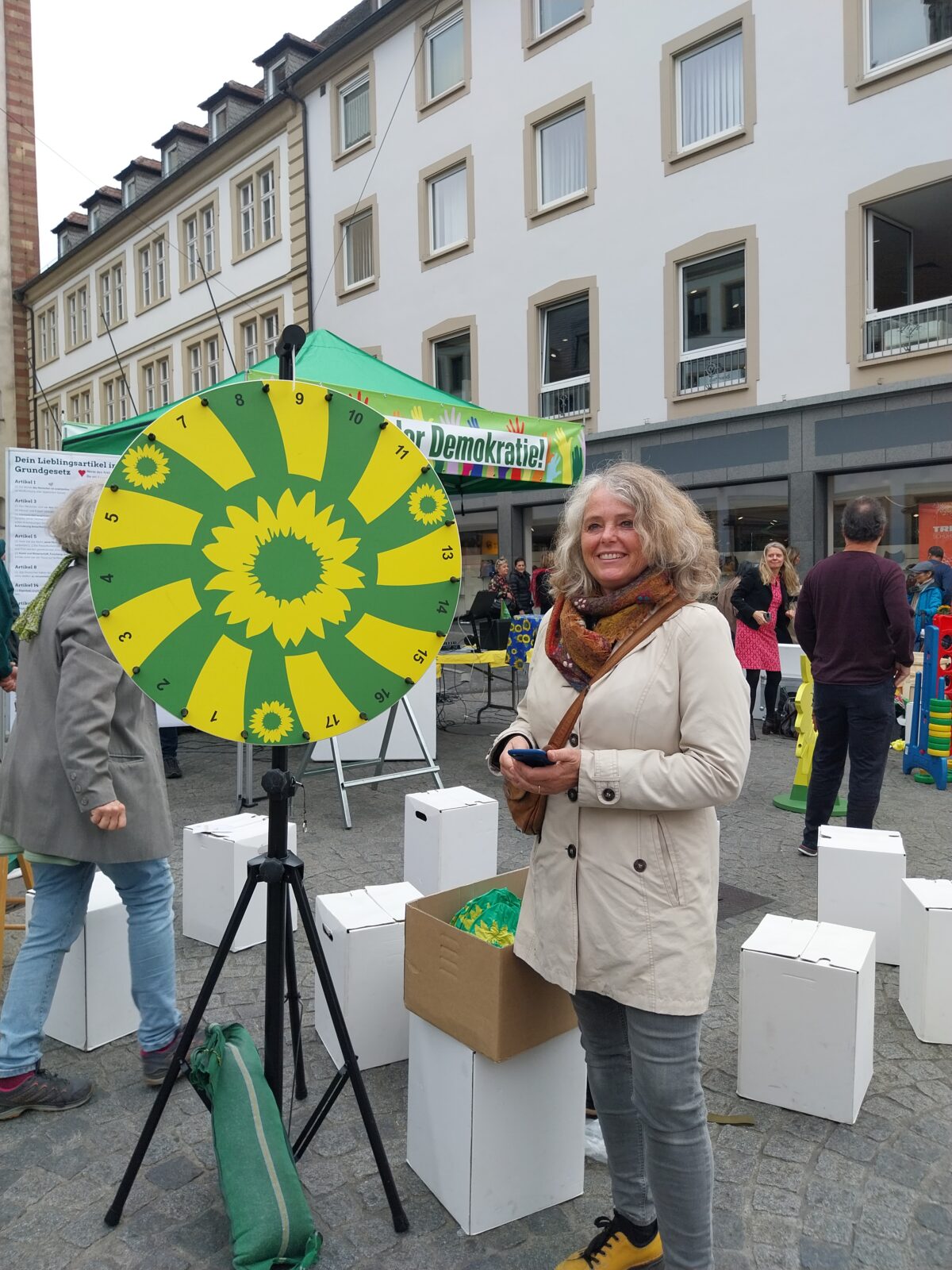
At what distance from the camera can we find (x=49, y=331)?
3089 cm

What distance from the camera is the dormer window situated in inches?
799

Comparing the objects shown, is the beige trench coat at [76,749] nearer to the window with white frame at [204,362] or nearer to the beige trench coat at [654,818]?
the beige trench coat at [654,818]

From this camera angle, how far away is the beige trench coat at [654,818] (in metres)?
1.71

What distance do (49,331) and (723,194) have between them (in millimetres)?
25544

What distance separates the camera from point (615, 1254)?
1.95 m

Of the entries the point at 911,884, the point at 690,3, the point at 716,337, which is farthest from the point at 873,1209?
the point at 690,3

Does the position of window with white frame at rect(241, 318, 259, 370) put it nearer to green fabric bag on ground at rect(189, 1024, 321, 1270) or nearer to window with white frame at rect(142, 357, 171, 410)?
window with white frame at rect(142, 357, 171, 410)

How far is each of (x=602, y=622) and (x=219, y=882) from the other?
8.11ft

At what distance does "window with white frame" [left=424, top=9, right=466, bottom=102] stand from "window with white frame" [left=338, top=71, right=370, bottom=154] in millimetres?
1622

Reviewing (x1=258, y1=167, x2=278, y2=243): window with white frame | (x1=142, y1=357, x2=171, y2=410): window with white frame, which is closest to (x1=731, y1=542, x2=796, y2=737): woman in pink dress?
(x1=258, y1=167, x2=278, y2=243): window with white frame

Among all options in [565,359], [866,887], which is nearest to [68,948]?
[866,887]

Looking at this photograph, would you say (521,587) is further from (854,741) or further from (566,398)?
(854,741)

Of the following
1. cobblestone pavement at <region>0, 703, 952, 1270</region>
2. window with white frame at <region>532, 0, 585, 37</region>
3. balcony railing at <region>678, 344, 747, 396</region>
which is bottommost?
cobblestone pavement at <region>0, 703, 952, 1270</region>

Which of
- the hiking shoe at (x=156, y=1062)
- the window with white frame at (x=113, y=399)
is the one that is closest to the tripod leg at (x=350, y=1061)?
the hiking shoe at (x=156, y=1062)
